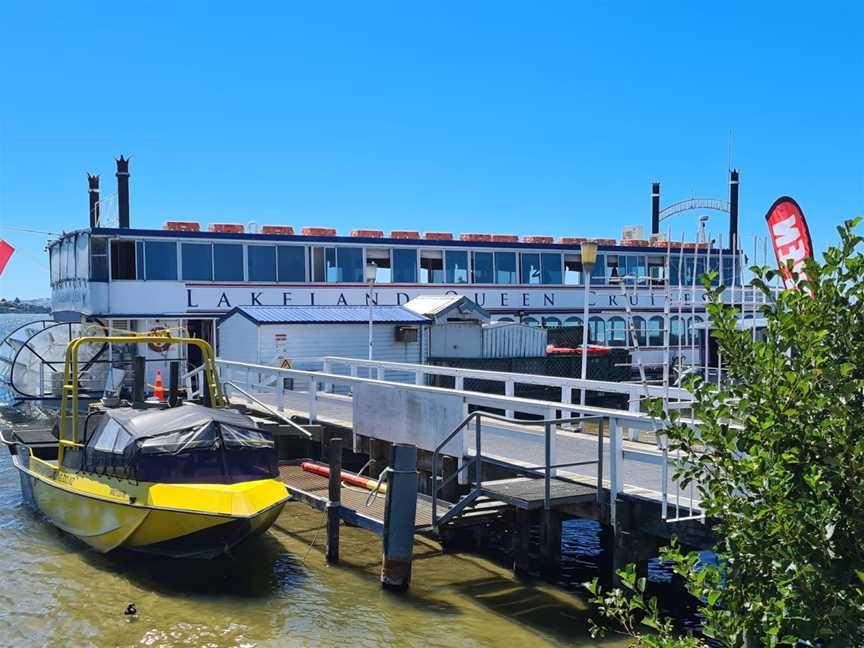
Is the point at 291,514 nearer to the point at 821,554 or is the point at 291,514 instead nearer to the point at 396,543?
the point at 396,543

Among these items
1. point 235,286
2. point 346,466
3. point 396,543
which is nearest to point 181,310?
point 235,286

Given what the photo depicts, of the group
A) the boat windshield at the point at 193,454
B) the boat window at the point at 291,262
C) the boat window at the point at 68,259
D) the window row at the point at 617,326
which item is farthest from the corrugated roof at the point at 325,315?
the boat windshield at the point at 193,454

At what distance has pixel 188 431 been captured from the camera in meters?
13.0

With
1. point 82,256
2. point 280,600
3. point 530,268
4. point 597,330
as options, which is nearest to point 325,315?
point 82,256

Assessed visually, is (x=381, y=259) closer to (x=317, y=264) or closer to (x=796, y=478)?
(x=317, y=264)

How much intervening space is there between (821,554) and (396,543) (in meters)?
8.08

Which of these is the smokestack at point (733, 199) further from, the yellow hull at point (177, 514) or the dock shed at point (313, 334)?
the yellow hull at point (177, 514)

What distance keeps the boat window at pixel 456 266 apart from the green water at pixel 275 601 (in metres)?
17.4

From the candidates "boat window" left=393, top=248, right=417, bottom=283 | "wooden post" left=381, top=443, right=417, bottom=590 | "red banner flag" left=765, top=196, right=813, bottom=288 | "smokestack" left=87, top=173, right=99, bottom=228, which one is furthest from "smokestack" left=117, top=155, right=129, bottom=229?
"red banner flag" left=765, top=196, right=813, bottom=288

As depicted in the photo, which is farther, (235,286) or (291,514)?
(235,286)

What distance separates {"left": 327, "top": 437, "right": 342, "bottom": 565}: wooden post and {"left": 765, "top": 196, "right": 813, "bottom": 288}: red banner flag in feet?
22.1

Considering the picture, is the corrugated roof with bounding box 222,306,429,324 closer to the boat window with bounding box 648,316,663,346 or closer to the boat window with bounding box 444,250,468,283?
the boat window with bounding box 444,250,468,283

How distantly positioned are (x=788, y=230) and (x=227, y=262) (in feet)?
67.7

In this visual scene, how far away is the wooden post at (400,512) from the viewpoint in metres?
11.5
